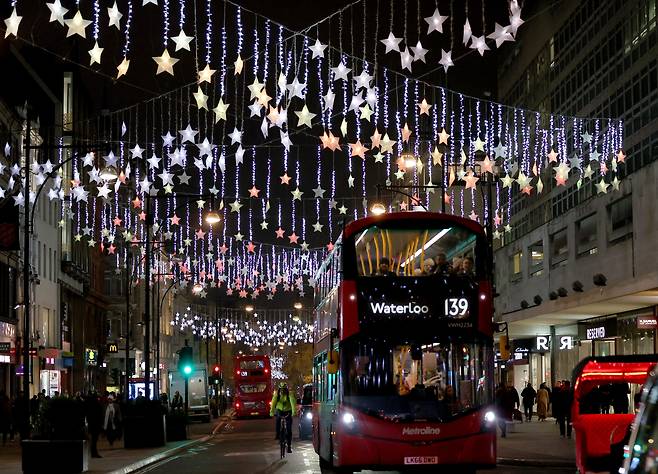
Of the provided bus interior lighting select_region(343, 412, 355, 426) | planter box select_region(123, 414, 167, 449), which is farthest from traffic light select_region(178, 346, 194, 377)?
bus interior lighting select_region(343, 412, 355, 426)

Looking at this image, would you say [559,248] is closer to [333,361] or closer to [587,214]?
[587,214]

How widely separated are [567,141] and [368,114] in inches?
1138

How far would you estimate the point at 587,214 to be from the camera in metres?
46.5

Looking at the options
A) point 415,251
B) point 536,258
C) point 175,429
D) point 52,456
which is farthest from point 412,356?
point 536,258

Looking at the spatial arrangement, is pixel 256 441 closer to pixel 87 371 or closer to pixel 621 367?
pixel 621 367

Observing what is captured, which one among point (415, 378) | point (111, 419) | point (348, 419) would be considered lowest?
point (111, 419)

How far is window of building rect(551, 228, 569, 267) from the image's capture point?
1993 inches

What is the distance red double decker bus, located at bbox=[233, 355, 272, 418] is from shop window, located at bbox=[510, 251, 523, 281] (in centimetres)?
1650

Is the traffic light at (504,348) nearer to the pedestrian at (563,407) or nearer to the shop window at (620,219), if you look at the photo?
the pedestrian at (563,407)

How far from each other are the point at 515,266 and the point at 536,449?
31.9 metres

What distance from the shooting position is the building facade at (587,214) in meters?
39.0

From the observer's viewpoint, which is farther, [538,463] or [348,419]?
[538,463]

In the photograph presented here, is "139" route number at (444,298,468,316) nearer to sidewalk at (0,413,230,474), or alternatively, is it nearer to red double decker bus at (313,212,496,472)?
red double decker bus at (313,212,496,472)

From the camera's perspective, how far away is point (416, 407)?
19.1 metres
